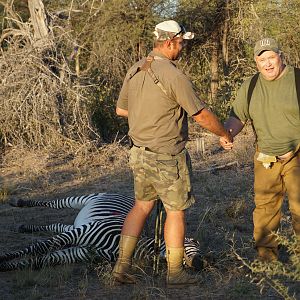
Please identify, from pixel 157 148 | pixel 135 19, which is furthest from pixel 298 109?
pixel 135 19

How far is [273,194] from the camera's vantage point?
5160 mm

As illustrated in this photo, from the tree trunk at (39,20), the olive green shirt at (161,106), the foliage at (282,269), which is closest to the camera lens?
the foliage at (282,269)

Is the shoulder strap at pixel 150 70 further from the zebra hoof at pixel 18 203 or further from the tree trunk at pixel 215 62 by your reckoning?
the tree trunk at pixel 215 62

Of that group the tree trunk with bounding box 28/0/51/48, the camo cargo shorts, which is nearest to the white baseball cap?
the camo cargo shorts

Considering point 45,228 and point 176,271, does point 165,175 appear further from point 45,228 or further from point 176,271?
point 45,228

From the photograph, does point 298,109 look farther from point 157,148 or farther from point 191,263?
point 191,263

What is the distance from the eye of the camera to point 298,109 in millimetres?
4844

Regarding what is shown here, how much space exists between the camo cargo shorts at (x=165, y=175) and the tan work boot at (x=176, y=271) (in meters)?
0.34

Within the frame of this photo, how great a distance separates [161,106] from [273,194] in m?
1.29

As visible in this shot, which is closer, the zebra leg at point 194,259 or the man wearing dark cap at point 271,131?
the man wearing dark cap at point 271,131

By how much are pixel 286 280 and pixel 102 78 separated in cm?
952

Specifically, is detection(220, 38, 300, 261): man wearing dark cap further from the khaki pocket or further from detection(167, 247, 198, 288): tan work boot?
detection(167, 247, 198, 288): tan work boot

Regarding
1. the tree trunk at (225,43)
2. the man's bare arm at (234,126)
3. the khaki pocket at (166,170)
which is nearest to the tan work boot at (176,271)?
the khaki pocket at (166,170)

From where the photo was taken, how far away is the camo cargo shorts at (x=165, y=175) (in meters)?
4.64
